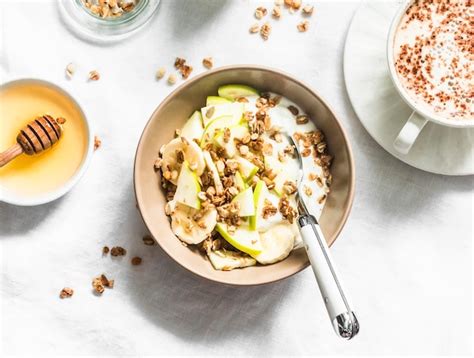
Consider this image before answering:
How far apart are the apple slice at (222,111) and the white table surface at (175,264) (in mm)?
131

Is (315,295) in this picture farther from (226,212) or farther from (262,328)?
(226,212)

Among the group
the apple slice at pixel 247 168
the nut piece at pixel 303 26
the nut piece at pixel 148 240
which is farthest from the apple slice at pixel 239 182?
the nut piece at pixel 303 26

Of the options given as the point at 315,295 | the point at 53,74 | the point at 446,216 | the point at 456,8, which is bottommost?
the point at 315,295

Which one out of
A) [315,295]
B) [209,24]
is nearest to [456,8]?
[209,24]

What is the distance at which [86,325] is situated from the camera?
4.34 feet

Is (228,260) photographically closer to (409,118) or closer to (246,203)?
(246,203)

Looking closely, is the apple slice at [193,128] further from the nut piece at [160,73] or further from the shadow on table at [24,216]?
the shadow on table at [24,216]

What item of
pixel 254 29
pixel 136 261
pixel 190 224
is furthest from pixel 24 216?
Result: pixel 254 29

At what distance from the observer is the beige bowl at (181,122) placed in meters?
1.18

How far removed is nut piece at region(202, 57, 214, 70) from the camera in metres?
1.31

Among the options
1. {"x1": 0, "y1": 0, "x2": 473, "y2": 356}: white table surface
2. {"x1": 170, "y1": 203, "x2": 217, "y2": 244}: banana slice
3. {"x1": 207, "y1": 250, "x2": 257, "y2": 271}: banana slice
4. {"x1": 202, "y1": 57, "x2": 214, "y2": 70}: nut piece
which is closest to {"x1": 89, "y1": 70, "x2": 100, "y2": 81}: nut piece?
{"x1": 0, "y1": 0, "x2": 473, "y2": 356}: white table surface

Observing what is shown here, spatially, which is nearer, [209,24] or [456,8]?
[456,8]

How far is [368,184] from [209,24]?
0.46 m

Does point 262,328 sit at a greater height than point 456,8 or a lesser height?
lesser
